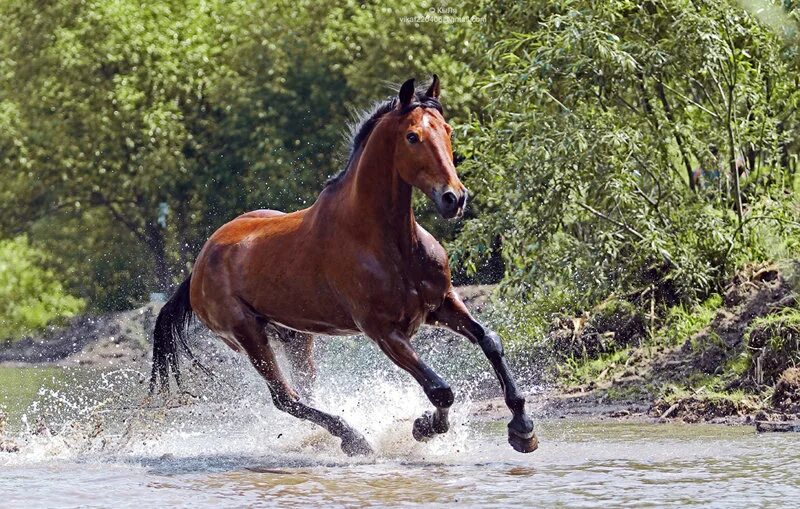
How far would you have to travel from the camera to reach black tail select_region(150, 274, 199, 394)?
12.2 m

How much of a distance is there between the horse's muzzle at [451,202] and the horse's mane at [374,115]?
0.77m

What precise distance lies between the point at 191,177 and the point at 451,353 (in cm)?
1544

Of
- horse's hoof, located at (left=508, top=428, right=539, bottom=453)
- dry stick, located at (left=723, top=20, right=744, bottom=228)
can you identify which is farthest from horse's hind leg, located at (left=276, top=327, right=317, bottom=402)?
dry stick, located at (left=723, top=20, right=744, bottom=228)

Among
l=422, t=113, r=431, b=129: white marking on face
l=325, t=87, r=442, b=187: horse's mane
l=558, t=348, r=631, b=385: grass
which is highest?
l=325, t=87, r=442, b=187: horse's mane

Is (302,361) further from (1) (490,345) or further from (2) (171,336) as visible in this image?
(1) (490,345)

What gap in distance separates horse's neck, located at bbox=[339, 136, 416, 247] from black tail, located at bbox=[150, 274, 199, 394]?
257 cm

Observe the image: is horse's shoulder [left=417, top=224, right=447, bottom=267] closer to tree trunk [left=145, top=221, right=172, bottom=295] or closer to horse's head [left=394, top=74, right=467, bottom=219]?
horse's head [left=394, top=74, right=467, bottom=219]

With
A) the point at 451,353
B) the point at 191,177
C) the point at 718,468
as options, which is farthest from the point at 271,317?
the point at 191,177

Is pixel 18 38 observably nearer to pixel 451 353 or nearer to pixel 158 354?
pixel 451 353

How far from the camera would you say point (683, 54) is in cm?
1477

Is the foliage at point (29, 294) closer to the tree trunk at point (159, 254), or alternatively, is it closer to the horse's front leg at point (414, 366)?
the tree trunk at point (159, 254)

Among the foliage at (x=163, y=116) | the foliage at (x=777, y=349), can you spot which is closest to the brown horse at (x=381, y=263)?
the foliage at (x=777, y=349)

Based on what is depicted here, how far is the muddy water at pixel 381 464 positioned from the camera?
8641 millimetres

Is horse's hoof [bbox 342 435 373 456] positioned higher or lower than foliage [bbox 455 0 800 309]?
lower
